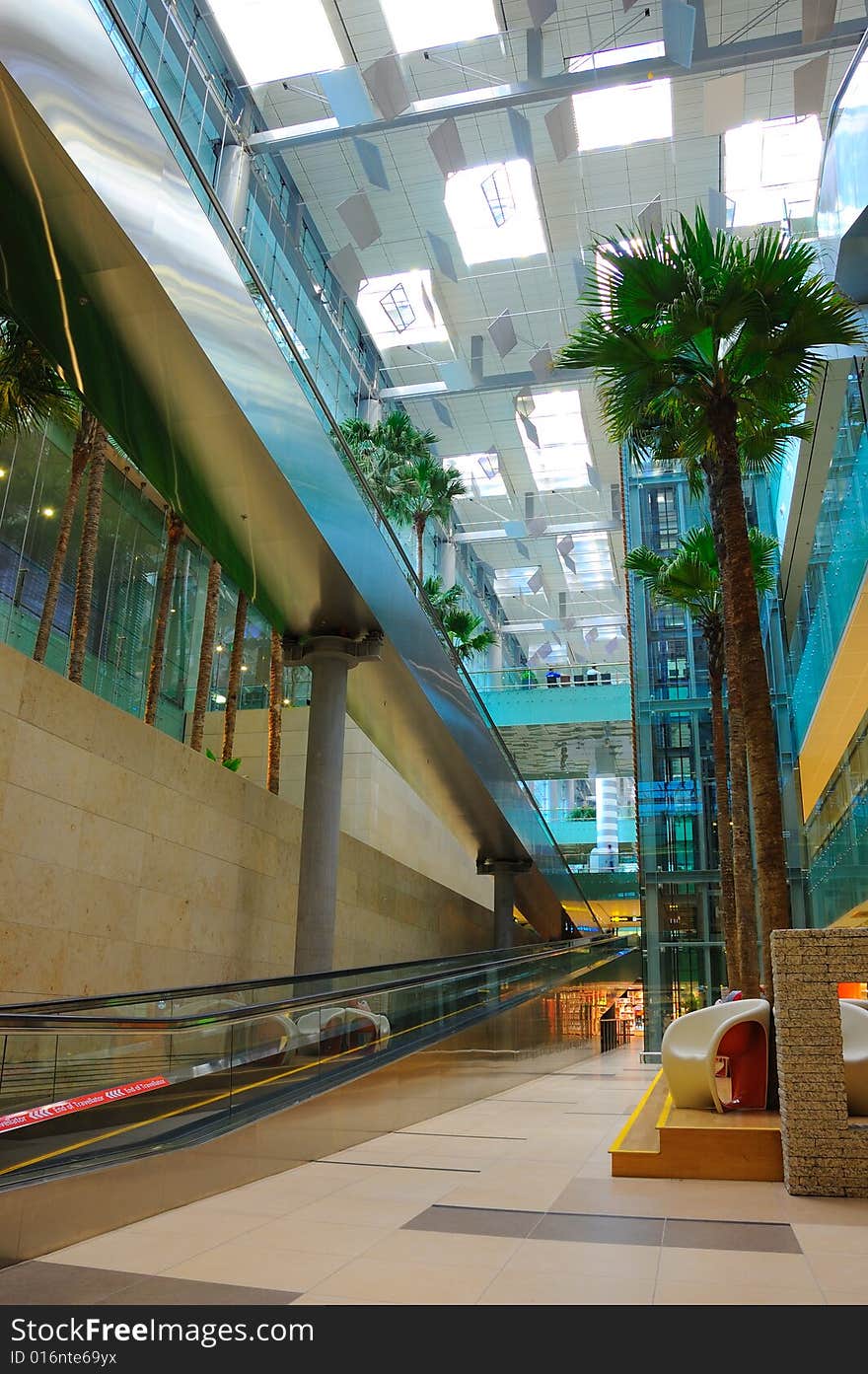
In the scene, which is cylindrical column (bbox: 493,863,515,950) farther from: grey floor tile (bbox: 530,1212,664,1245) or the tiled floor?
grey floor tile (bbox: 530,1212,664,1245)

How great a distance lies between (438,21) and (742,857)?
1627 centimetres

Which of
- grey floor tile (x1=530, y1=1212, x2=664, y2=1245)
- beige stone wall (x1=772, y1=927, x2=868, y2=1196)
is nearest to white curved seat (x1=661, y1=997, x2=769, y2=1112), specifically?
beige stone wall (x1=772, y1=927, x2=868, y2=1196)

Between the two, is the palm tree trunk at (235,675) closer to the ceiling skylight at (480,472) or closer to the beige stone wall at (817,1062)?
the beige stone wall at (817,1062)

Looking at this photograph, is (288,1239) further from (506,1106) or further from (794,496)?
(794,496)

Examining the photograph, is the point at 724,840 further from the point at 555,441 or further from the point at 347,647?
the point at 555,441

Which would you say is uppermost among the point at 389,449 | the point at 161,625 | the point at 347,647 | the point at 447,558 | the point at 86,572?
the point at 447,558

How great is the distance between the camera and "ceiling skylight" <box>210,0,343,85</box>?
19.5 m

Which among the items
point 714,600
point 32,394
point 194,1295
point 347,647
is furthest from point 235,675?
point 194,1295

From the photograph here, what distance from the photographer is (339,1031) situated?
8.24 m

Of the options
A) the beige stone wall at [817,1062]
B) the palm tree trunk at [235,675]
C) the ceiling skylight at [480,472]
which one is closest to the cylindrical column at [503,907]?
the palm tree trunk at [235,675]

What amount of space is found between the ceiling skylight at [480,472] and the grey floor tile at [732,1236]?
101 feet

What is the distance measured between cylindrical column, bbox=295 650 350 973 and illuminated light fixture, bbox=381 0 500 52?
1288 cm

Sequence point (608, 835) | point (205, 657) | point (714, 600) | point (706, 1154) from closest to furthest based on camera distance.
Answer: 1. point (706, 1154)
2. point (205, 657)
3. point (714, 600)
4. point (608, 835)

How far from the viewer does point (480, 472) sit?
35656mm
